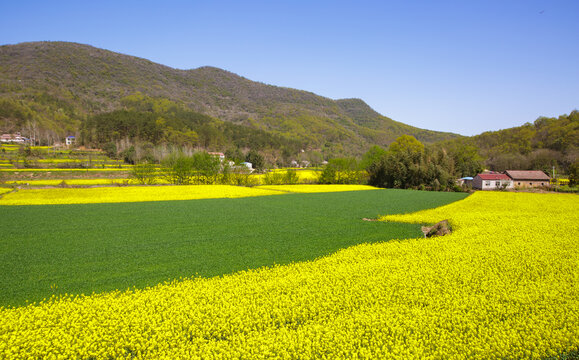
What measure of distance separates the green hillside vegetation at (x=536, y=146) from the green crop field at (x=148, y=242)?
70438mm

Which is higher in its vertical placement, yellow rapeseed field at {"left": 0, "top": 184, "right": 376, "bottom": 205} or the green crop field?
yellow rapeseed field at {"left": 0, "top": 184, "right": 376, "bottom": 205}

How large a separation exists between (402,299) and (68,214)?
84.9 feet

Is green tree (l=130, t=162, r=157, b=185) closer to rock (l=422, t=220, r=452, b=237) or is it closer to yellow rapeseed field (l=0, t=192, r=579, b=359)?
rock (l=422, t=220, r=452, b=237)

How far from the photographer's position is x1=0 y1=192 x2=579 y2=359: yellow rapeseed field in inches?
249

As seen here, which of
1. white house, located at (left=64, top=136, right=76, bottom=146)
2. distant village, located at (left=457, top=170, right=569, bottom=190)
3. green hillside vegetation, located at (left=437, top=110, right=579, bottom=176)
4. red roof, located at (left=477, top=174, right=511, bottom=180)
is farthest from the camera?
white house, located at (left=64, top=136, right=76, bottom=146)

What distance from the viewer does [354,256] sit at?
1327cm

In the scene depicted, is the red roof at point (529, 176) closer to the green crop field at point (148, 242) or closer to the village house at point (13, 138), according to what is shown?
the green crop field at point (148, 242)

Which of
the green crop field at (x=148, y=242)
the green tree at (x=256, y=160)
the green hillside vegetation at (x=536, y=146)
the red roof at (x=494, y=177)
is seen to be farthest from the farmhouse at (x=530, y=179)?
the green tree at (x=256, y=160)

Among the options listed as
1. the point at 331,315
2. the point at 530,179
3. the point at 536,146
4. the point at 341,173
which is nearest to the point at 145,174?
the point at 341,173

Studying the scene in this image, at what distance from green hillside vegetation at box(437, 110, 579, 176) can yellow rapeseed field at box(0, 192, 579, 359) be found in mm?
76678

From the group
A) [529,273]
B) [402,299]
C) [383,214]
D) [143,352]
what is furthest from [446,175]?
[143,352]

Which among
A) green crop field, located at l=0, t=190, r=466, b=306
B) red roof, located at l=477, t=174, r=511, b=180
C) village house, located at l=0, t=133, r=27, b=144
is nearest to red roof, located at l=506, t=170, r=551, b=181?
red roof, located at l=477, t=174, r=511, b=180

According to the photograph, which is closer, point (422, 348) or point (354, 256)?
point (422, 348)

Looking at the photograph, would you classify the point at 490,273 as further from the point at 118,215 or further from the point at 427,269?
the point at 118,215
